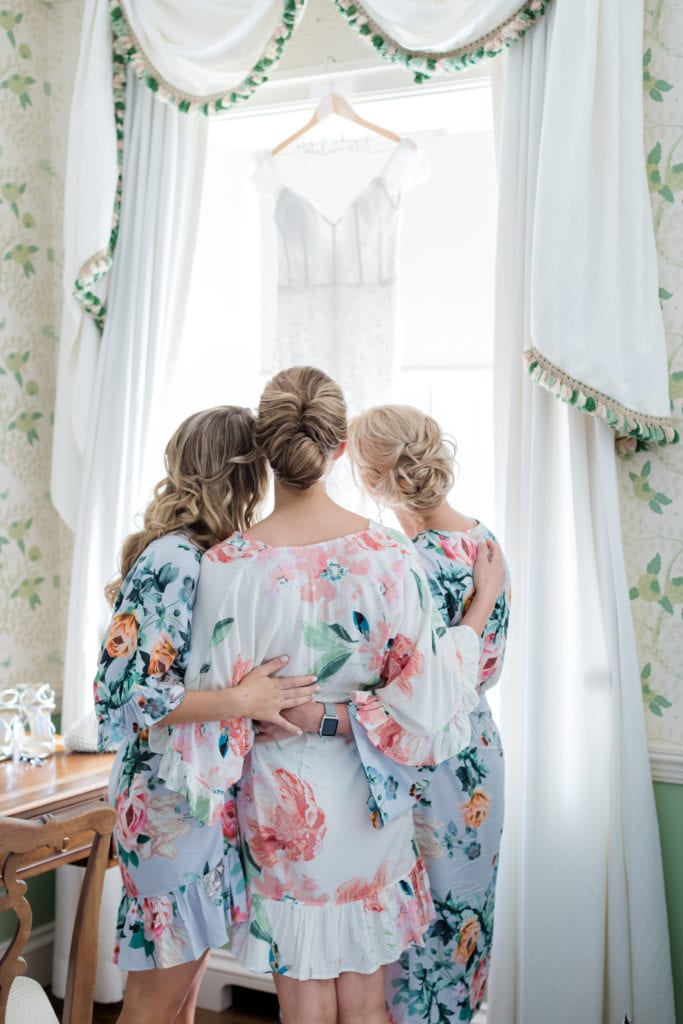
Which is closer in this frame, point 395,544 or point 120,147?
point 395,544

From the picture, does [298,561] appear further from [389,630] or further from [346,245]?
[346,245]

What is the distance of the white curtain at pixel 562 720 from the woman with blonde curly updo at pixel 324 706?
0.67 m

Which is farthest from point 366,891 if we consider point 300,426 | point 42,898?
point 42,898

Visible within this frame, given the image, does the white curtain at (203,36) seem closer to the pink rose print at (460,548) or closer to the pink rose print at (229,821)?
the pink rose print at (460,548)

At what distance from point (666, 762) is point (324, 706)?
1.03 meters

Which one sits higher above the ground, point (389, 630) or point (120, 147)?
point (120, 147)

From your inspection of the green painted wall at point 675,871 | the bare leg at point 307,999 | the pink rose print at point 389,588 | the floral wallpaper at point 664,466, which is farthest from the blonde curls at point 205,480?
the green painted wall at point 675,871

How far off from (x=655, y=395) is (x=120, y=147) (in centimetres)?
163

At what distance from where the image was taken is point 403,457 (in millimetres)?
1971

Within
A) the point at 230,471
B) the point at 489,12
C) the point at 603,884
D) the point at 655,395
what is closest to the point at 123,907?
the point at 230,471

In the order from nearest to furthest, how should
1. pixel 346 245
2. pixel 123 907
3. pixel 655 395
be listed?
pixel 123 907 < pixel 655 395 < pixel 346 245

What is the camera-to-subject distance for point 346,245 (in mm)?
2662

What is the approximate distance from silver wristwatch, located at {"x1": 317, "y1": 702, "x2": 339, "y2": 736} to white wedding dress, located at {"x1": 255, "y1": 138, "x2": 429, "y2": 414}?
115 cm

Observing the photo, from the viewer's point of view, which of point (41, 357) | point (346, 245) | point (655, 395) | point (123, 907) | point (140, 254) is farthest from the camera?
point (41, 357)
